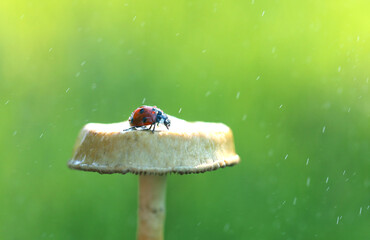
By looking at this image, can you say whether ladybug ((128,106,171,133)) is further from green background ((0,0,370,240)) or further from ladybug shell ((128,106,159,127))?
green background ((0,0,370,240))

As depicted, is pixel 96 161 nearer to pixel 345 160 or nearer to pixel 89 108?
pixel 89 108

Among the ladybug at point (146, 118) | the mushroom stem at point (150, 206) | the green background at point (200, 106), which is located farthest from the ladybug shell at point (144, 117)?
the green background at point (200, 106)

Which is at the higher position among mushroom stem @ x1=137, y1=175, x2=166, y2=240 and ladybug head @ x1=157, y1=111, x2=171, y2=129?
ladybug head @ x1=157, y1=111, x2=171, y2=129

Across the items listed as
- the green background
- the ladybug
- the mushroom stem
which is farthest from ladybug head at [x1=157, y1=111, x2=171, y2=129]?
the green background

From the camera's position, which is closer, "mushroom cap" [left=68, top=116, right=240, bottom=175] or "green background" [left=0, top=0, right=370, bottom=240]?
"mushroom cap" [left=68, top=116, right=240, bottom=175]

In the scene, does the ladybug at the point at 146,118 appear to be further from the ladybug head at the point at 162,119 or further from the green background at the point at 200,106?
the green background at the point at 200,106

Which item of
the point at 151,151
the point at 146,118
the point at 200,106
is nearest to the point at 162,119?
the point at 146,118
